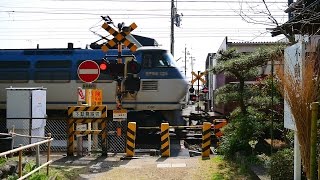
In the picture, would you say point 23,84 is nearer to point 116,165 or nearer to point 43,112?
point 43,112

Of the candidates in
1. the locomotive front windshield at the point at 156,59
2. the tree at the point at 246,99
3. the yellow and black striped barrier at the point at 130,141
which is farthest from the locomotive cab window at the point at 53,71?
the tree at the point at 246,99

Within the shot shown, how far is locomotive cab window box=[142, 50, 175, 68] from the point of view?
51.8 feet

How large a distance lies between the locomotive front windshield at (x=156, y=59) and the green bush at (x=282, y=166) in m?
9.72

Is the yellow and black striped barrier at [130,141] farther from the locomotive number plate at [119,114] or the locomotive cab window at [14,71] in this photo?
the locomotive cab window at [14,71]

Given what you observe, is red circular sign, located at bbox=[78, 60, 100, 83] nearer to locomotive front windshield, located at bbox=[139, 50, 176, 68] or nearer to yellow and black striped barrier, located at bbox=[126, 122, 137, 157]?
yellow and black striped barrier, located at bbox=[126, 122, 137, 157]

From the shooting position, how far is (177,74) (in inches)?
619

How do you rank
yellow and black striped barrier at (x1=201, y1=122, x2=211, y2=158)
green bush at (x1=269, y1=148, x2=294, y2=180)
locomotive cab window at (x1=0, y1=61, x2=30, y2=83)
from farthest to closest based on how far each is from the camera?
locomotive cab window at (x1=0, y1=61, x2=30, y2=83)
yellow and black striped barrier at (x1=201, y1=122, x2=211, y2=158)
green bush at (x1=269, y1=148, x2=294, y2=180)

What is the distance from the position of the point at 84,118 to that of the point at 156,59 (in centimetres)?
529

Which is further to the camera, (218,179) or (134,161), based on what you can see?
(134,161)

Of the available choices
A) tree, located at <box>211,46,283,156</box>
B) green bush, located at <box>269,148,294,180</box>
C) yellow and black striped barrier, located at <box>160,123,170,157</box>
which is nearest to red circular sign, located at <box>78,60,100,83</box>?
yellow and black striped barrier, located at <box>160,123,170,157</box>

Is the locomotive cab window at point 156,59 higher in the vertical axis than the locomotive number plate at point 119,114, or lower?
higher

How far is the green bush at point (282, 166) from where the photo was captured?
602cm

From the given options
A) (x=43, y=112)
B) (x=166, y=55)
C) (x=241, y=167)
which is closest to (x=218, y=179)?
(x=241, y=167)

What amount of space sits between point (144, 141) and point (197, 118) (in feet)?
11.8
